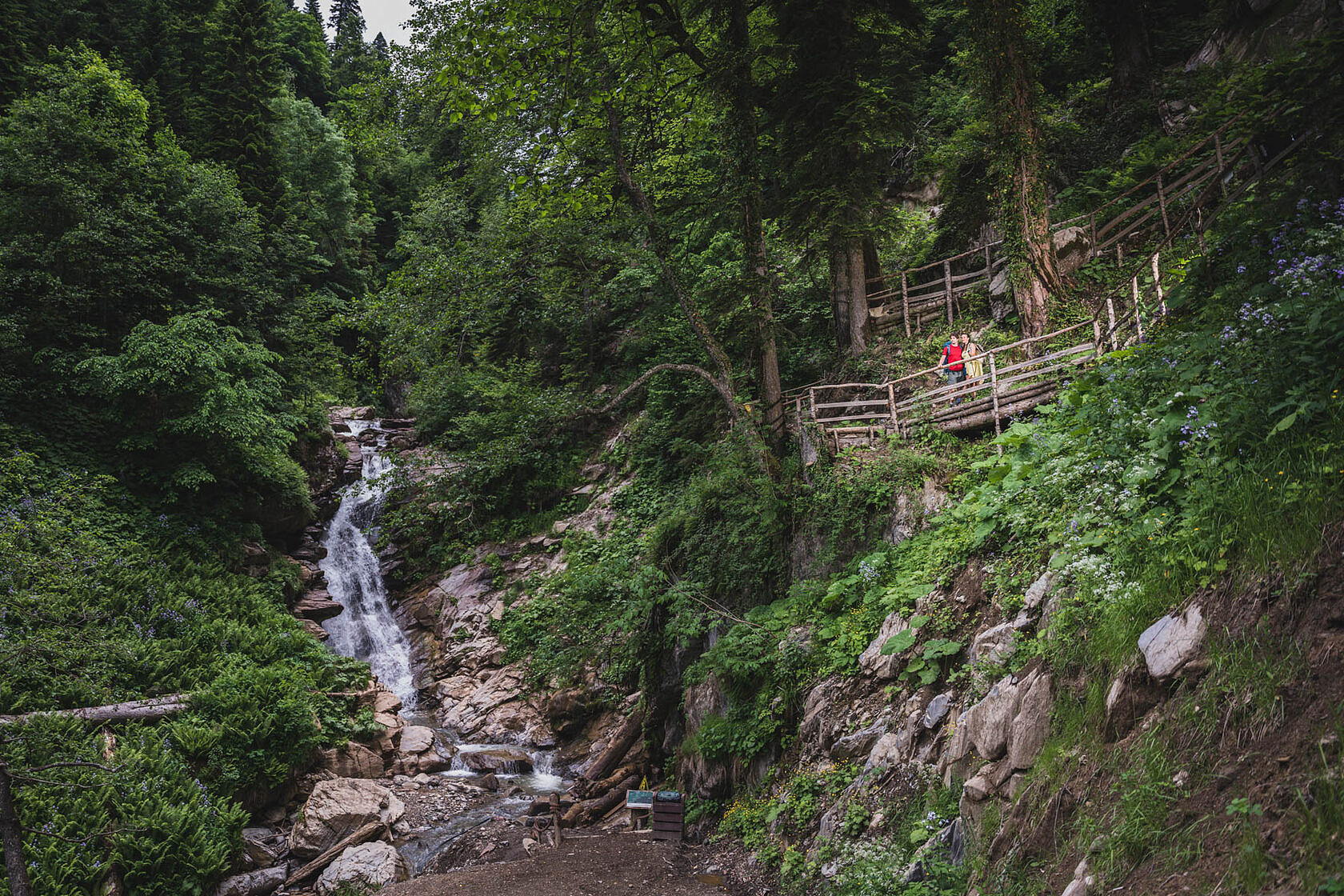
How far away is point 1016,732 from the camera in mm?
4801

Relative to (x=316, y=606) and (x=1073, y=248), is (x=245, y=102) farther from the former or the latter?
(x=1073, y=248)

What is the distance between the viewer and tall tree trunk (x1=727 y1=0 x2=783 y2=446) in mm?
11258

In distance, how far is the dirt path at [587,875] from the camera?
26.7 ft

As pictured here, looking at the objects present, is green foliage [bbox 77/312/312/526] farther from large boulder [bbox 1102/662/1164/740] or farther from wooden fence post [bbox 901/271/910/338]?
large boulder [bbox 1102/662/1164/740]

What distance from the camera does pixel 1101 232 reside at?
13.1m

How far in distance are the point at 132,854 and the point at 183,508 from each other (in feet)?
30.8

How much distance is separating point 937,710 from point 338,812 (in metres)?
10.3

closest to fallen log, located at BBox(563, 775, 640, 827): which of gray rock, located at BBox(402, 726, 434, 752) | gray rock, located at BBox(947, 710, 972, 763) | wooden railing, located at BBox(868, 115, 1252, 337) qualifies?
gray rock, located at BBox(402, 726, 434, 752)

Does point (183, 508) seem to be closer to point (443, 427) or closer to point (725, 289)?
point (443, 427)

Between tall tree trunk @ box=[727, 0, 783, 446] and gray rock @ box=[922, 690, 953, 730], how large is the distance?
6.17 m

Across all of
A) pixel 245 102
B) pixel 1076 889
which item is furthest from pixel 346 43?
pixel 1076 889

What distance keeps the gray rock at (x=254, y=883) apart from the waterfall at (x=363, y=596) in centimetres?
748

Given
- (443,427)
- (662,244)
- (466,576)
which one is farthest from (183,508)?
(662,244)

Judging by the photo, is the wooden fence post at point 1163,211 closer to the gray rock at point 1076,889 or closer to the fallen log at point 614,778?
the gray rock at point 1076,889
